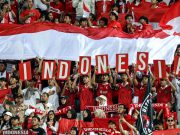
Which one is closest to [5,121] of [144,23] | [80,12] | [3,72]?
[3,72]

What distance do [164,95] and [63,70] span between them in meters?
2.32

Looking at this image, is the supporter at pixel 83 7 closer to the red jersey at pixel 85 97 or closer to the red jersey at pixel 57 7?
the red jersey at pixel 57 7

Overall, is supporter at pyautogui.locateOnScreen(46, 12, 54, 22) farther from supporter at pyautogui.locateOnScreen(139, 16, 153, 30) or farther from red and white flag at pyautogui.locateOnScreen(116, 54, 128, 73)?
red and white flag at pyautogui.locateOnScreen(116, 54, 128, 73)

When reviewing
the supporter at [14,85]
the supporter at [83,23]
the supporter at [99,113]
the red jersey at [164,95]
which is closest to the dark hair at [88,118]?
the supporter at [99,113]

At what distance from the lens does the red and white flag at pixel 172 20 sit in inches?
956

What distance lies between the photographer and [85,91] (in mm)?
22312

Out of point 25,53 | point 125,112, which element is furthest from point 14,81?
point 125,112

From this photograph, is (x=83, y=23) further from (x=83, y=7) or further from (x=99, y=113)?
(x=99, y=113)

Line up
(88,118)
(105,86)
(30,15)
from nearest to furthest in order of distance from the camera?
(88,118)
(105,86)
(30,15)

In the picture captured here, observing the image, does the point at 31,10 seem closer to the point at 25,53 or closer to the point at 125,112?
the point at 25,53

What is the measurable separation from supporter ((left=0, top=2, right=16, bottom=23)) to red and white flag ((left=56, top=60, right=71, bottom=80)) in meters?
3.48

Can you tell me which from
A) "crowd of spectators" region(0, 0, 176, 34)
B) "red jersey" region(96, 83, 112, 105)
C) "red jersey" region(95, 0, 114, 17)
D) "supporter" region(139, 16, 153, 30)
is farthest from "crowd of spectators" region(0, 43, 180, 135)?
"red jersey" region(95, 0, 114, 17)

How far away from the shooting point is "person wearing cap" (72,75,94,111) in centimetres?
2208

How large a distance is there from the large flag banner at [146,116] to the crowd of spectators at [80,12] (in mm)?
5883
